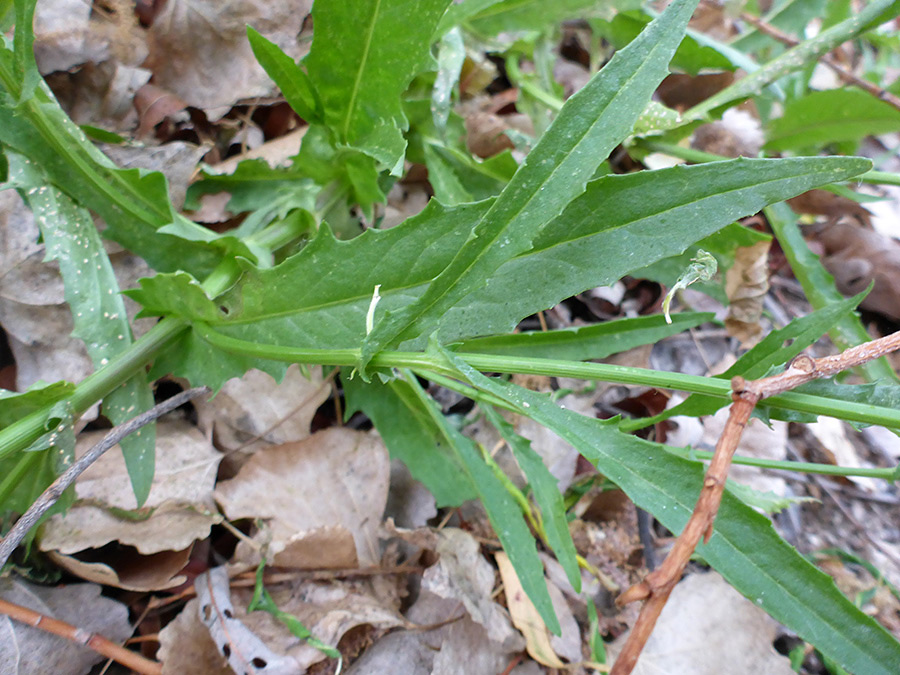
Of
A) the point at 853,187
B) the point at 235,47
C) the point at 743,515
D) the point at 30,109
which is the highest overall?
the point at 30,109

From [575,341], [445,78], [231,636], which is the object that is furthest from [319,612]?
[445,78]

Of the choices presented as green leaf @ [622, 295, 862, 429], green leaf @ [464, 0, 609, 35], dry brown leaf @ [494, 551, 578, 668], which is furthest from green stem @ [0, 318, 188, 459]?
green leaf @ [464, 0, 609, 35]

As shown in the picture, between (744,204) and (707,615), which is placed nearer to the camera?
(744,204)

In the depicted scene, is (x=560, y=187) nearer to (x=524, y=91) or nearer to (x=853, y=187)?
(x=524, y=91)

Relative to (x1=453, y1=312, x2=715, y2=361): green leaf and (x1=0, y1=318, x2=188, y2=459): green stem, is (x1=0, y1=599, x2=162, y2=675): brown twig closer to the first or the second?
(x1=0, y1=318, x2=188, y2=459): green stem

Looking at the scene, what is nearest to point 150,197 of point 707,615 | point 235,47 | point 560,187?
point 235,47

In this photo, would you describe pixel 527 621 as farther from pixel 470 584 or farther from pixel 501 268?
pixel 501 268
